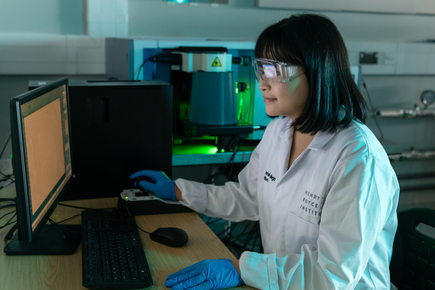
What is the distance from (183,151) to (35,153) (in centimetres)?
97

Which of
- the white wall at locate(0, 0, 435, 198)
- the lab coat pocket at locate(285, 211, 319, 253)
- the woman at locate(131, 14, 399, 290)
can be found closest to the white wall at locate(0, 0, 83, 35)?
the white wall at locate(0, 0, 435, 198)

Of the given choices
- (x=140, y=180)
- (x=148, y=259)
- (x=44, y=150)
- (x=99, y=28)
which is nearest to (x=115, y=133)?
(x=140, y=180)

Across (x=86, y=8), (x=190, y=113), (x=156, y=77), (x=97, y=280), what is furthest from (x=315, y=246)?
(x=86, y=8)

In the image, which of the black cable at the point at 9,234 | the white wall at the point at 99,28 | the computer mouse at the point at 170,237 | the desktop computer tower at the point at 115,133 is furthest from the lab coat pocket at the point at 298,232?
the white wall at the point at 99,28

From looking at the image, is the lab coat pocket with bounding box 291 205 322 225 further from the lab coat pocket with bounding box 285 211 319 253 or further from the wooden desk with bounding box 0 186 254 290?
the wooden desk with bounding box 0 186 254 290

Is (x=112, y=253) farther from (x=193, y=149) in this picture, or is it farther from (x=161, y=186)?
(x=193, y=149)

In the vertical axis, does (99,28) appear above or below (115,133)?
above

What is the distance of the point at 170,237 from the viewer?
102 centimetres

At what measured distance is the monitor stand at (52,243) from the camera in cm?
95

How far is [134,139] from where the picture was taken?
1.36 metres

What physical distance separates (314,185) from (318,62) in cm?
30

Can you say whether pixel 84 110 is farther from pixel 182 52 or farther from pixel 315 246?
pixel 315 246

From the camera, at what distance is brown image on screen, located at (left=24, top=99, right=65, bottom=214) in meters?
0.84

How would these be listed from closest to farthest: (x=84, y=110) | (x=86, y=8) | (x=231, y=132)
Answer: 1. (x=84, y=110)
2. (x=231, y=132)
3. (x=86, y=8)
